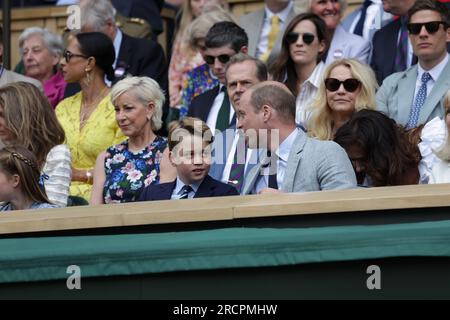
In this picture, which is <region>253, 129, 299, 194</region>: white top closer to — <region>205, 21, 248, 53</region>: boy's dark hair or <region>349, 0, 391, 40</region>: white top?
<region>205, 21, 248, 53</region>: boy's dark hair

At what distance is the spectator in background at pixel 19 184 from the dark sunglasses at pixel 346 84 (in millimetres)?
2224

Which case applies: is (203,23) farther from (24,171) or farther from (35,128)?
(24,171)

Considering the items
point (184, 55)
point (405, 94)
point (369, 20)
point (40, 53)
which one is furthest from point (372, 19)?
point (40, 53)

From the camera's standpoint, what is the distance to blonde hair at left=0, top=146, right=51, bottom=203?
7824 millimetres

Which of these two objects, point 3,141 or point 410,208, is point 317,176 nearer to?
point 410,208

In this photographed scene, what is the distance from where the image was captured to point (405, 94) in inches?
358

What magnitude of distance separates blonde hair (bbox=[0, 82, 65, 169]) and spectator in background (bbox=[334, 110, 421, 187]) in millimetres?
2019

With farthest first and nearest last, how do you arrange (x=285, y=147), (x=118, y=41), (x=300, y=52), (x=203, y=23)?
(x=118, y=41) < (x=203, y=23) < (x=300, y=52) < (x=285, y=147)

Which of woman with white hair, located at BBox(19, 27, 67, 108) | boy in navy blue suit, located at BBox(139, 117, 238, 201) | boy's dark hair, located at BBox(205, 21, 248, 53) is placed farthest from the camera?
woman with white hair, located at BBox(19, 27, 67, 108)

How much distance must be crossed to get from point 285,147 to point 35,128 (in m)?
1.90

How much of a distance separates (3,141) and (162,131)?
1.79m

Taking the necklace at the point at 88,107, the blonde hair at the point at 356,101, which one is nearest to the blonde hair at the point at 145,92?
the necklace at the point at 88,107

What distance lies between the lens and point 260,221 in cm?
610

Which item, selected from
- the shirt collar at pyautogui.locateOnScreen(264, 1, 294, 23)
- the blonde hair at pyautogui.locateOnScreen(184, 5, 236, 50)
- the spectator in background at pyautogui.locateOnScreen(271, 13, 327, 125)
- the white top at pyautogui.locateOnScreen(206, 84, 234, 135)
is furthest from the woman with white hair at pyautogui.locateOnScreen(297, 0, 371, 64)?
the white top at pyautogui.locateOnScreen(206, 84, 234, 135)
